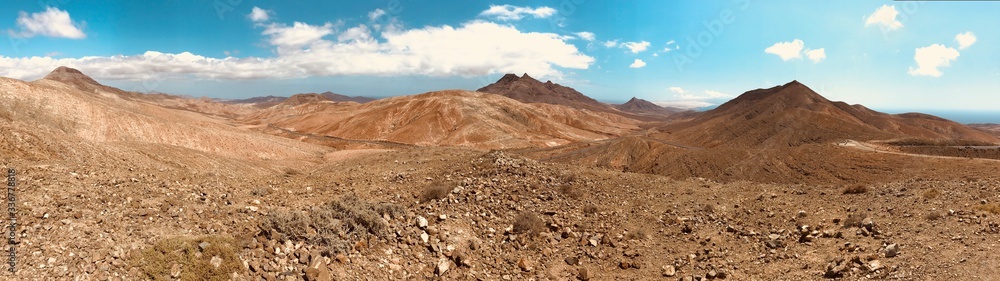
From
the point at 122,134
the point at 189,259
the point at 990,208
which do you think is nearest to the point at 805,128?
the point at 990,208

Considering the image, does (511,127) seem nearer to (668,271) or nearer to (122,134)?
(122,134)

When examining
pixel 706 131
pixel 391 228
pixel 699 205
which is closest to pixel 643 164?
pixel 699 205

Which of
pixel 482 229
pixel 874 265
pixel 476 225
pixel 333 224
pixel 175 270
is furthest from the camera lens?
pixel 476 225

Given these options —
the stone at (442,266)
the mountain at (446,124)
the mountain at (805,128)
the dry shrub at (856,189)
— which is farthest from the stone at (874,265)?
the mountain at (805,128)

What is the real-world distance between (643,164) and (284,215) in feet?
150

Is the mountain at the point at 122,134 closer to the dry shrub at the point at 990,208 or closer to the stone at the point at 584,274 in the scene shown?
the stone at the point at 584,274

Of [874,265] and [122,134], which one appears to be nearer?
[874,265]

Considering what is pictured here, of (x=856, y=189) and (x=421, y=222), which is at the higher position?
(x=856, y=189)

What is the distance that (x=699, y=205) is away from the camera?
15.5 metres

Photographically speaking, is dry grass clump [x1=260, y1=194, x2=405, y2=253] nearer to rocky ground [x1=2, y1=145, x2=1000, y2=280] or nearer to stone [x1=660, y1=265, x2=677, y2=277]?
rocky ground [x1=2, y1=145, x2=1000, y2=280]

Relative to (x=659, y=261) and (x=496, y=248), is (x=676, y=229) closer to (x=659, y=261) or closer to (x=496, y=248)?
(x=659, y=261)

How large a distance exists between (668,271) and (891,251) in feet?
17.0

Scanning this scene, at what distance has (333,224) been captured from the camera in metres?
10.4

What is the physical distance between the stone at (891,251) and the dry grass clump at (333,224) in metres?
12.4
